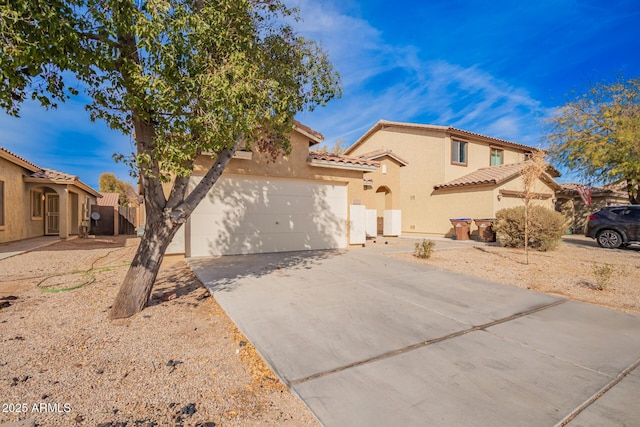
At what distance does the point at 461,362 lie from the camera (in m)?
2.88

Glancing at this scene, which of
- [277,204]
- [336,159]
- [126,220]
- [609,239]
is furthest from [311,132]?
[126,220]

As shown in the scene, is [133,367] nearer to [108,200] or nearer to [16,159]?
[16,159]

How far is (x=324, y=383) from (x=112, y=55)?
4.31 meters

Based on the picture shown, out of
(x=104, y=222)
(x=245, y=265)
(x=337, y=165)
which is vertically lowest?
(x=245, y=265)

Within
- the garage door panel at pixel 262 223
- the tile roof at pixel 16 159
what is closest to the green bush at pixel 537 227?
the garage door panel at pixel 262 223

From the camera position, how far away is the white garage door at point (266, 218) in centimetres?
822

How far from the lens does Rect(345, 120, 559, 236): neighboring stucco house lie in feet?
49.4

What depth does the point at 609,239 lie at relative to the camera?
11586mm

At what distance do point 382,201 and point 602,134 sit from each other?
1189 cm

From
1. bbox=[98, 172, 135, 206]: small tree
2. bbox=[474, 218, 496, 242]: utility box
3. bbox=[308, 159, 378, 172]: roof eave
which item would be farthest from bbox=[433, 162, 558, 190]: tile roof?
bbox=[98, 172, 135, 206]: small tree

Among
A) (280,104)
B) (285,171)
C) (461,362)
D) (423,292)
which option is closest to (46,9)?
(280,104)

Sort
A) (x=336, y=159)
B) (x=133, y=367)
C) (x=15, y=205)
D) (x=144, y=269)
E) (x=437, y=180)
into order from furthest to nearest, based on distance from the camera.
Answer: (x=437, y=180), (x=15, y=205), (x=336, y=159), (x=144, y=269), (x=133, y=367)

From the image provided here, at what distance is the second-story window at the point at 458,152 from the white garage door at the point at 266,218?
9.74 m

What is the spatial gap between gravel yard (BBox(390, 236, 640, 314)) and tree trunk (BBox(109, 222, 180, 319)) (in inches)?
246
